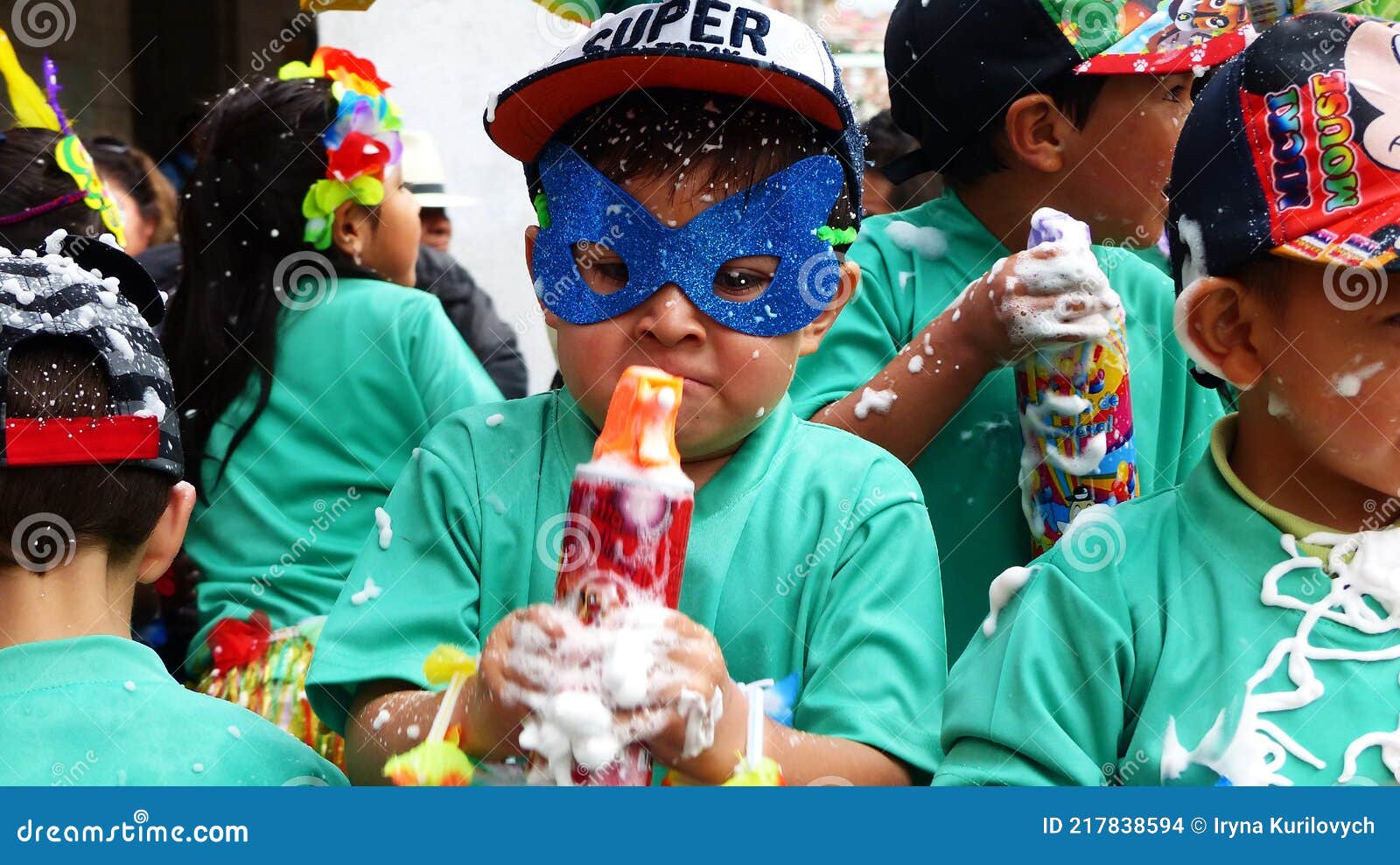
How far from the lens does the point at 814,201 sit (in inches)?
90.3

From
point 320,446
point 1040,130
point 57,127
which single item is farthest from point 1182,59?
point 57,127

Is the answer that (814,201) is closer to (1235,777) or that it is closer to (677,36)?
(677,36)

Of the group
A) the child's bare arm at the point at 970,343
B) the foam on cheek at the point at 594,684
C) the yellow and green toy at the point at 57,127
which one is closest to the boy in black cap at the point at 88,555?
the foam on cheek at the point at 594,684

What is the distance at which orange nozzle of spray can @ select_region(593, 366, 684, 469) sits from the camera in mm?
1918

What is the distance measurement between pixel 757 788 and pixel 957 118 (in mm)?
1584

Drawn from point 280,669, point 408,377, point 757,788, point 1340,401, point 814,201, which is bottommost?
point 280,669

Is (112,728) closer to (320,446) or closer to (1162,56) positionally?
(320,446)

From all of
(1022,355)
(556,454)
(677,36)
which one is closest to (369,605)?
(556,454)

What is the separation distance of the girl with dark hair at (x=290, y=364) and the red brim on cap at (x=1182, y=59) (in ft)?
5.61

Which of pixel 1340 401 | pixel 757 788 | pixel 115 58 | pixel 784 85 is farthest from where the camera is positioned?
pixel 115 58

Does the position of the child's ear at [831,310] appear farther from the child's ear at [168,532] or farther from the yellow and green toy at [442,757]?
the child's ear at [168,532]

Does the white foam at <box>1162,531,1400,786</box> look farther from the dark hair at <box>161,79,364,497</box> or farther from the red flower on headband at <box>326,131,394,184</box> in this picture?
the red flower on headband at <box>326,131,394,184</box>

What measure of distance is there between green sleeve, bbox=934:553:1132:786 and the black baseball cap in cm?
114

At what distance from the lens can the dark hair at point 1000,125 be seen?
288 cm
